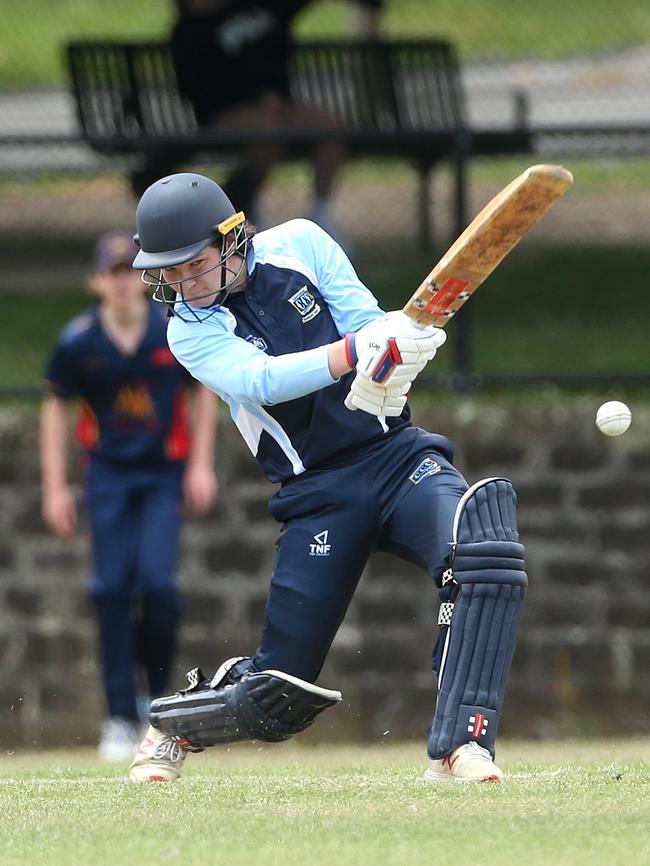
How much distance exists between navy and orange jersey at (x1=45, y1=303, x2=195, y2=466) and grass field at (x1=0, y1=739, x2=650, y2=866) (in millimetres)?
2596

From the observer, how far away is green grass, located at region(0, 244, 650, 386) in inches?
405

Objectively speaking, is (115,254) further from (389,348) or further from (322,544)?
(389,348)

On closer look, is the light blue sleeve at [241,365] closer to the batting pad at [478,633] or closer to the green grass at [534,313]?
the batting pad at [478,633]

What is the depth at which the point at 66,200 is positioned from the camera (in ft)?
41.8

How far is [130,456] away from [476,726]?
3542mm

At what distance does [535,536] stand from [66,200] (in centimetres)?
512

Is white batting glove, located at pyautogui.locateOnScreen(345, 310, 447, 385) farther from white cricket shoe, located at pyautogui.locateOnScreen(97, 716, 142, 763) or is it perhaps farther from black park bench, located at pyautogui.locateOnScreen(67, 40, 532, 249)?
black park bench, located at pyautogui.locateOnScreen(67, 40, 532, 249)

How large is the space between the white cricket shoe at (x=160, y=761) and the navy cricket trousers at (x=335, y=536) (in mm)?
472

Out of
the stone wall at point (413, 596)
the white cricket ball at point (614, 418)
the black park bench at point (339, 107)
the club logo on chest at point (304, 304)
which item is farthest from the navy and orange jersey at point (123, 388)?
the white cricket ball at point (614, 418)

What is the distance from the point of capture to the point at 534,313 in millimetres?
10812

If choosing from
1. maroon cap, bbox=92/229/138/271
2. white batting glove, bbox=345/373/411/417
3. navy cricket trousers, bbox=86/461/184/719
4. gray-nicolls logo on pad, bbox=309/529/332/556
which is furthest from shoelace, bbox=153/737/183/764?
maroon cap, bbox=92/229/138/271

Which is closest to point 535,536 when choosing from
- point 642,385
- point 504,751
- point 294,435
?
point 642,385

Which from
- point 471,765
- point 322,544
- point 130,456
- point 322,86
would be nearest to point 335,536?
point 322,544

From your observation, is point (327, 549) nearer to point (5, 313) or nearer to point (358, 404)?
point (358, 404)
